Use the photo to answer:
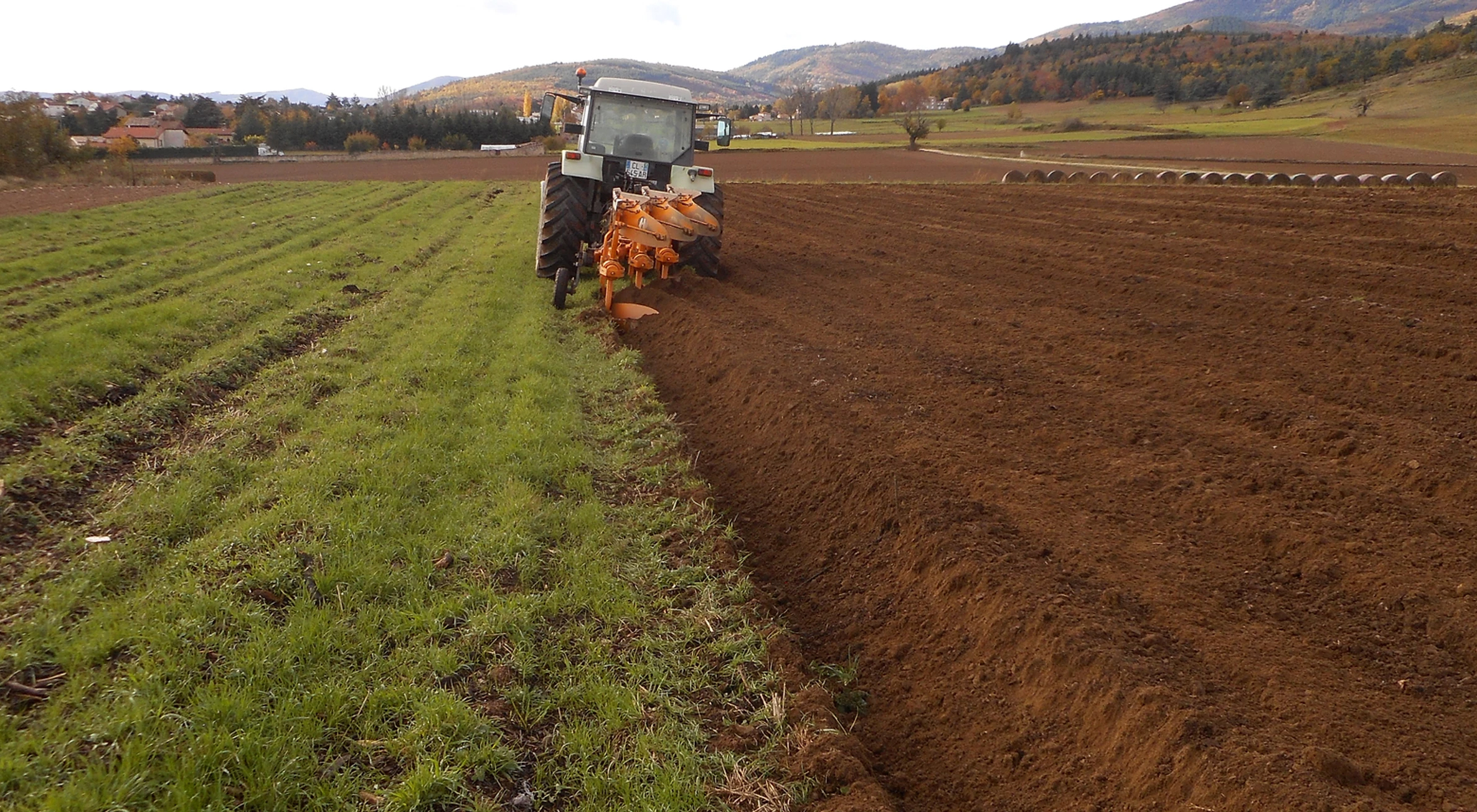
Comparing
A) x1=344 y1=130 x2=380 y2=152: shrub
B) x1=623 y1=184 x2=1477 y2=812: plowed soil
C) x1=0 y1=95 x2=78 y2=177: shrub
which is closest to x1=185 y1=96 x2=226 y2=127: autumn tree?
x1=344 y1=130 x2=380 y2=152: shrub

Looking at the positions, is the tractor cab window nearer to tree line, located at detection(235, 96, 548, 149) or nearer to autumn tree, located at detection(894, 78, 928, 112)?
tree line, located at detection(235, 96, 548, 149)

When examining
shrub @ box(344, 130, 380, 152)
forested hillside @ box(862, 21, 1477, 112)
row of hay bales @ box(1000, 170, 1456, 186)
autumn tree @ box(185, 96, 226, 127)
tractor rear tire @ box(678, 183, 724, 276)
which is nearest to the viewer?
tractor rear tire @ box(678, 183, 724, 276)

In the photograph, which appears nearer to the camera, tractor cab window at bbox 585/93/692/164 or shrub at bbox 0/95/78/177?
tractor cab window at bbox 585/93/692/164

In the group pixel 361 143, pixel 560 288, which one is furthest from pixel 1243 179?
pixel 361 143

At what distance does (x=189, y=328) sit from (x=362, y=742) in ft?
22.9

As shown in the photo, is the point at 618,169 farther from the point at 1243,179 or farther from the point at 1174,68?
the point at 1174,68

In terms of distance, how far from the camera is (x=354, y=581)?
376 cm

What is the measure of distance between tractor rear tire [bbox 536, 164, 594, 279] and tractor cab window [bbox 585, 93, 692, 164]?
608 millimetres

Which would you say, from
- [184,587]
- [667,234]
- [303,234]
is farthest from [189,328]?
[303,234]

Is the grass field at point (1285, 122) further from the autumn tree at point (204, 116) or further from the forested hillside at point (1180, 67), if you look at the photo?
the autumn tree at point (204, 116)

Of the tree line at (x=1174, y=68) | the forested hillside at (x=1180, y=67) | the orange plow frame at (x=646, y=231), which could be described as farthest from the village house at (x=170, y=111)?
the orange plow frame at (x=646, y=231)

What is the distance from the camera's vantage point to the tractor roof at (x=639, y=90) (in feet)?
35.7

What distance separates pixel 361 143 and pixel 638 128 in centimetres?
4918

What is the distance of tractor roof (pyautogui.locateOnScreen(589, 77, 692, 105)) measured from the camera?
35.7ft
